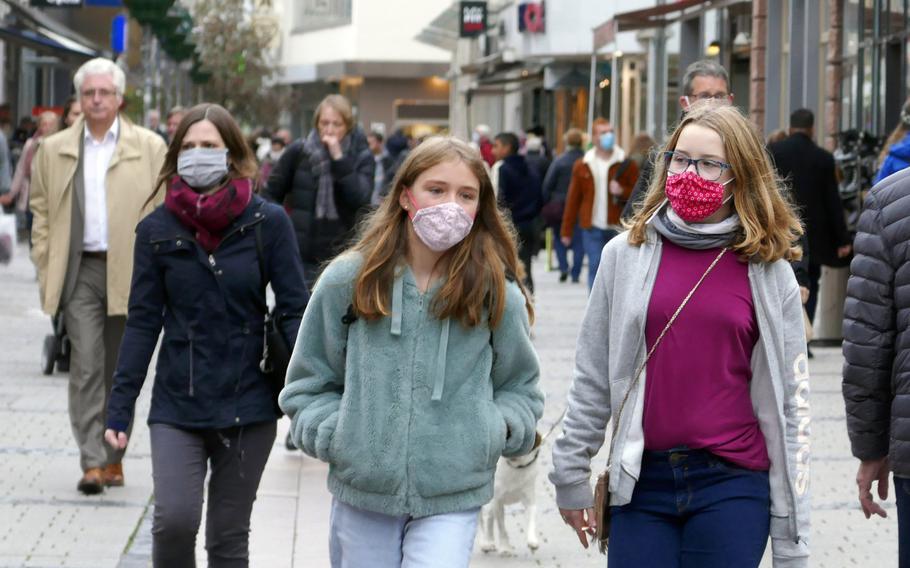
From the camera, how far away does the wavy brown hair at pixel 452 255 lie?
4559 mm

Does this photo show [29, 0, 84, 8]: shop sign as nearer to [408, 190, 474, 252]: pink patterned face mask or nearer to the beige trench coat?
the beige trench coat

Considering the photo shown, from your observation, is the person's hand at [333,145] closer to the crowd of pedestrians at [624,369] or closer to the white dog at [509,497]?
the white dog at [509,497]

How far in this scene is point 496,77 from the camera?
51.8 meters

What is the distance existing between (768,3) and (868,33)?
408 cm

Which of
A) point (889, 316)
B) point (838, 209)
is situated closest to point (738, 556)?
point (889, 316)

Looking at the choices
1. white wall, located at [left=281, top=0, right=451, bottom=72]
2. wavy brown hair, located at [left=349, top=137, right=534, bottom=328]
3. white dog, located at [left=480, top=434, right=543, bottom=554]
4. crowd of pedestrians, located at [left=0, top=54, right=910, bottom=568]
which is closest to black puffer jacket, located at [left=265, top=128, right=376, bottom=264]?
white dog, located at [left=480, top=434, right=543, bottom=554]

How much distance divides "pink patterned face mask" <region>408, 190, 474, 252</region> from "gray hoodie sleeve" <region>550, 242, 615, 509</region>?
359mm

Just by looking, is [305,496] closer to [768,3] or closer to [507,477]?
[507,477]

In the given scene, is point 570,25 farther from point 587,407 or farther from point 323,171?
point 587,407

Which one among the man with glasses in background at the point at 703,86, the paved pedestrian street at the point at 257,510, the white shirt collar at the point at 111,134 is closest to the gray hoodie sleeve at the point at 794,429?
the paved pedestrian street at the point at 257,510

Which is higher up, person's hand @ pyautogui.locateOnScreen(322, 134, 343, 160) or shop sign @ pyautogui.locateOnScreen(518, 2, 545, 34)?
shop sign @ pyautogui.locateOnScreen(518, 2, 545, 34)

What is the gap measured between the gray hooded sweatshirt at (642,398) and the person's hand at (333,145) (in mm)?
5549

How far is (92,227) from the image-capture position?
8.56 meters

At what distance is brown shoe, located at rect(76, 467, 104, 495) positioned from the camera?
8.73m
